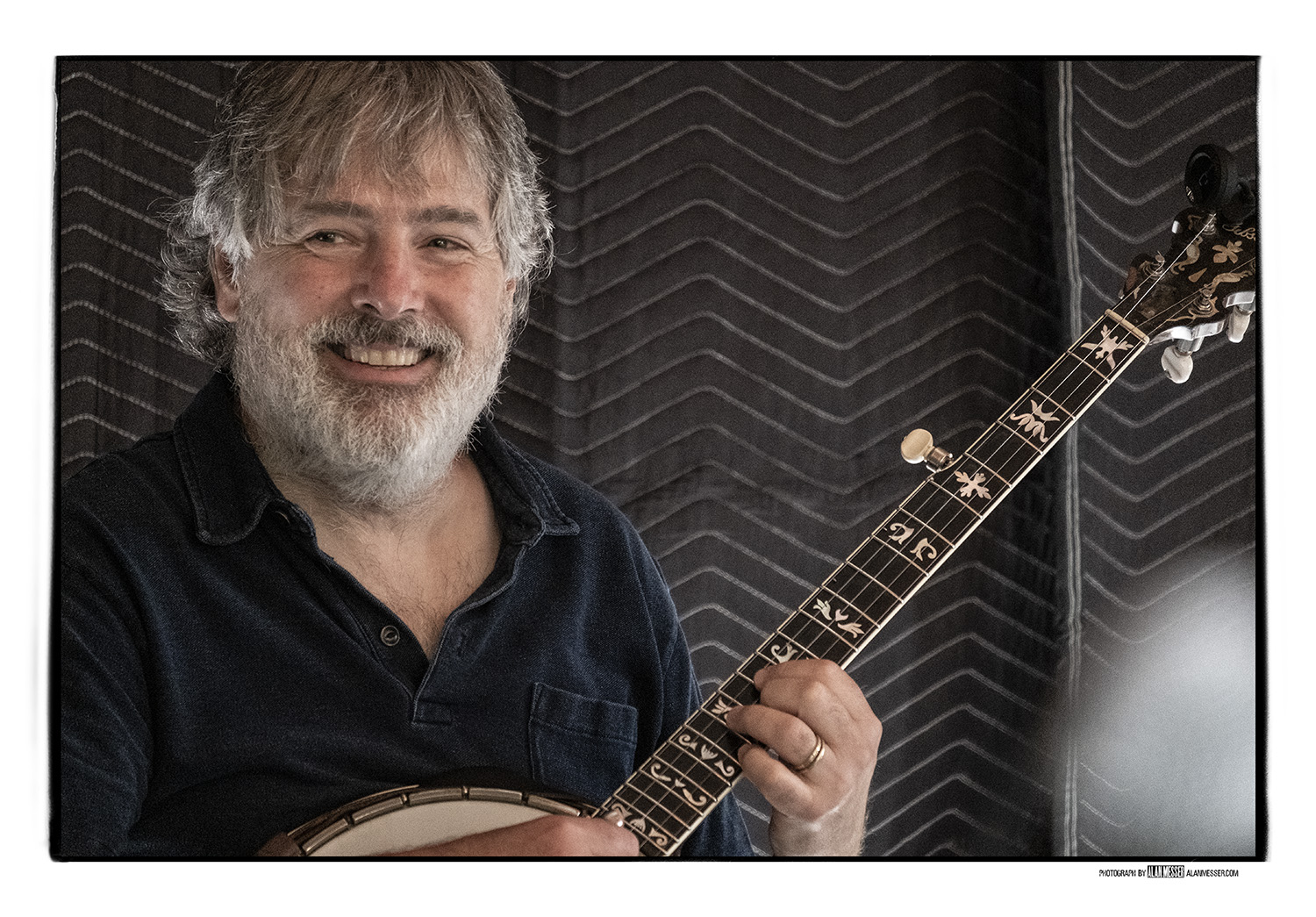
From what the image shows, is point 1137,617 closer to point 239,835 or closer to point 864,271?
point 864,271

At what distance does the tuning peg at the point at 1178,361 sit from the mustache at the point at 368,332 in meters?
0.83

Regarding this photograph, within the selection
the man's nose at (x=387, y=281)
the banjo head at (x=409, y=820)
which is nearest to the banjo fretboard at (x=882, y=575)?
the banjo head at (x=409, y=820)

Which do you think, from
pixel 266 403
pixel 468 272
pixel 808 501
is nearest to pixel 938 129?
pixel 808 501

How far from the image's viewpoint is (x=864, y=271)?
4.54 ft

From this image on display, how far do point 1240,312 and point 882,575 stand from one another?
54 cm

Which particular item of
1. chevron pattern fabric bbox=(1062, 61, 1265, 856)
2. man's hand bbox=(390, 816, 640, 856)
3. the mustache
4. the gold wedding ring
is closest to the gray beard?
the mustache

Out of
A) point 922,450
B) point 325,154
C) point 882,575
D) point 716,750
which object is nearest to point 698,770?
point 716,750

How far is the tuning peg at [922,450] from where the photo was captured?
1328 mm

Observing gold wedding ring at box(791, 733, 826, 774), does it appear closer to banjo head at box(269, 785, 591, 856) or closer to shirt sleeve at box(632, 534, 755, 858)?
shirt sleeve at box(632, 534, 755, 858)

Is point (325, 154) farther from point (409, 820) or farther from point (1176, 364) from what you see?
point (1176, 364)

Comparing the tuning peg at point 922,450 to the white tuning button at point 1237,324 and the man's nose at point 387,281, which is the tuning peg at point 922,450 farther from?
the man's nose at point 387,281

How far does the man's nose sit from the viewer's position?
129 cm

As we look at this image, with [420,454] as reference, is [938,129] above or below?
above
